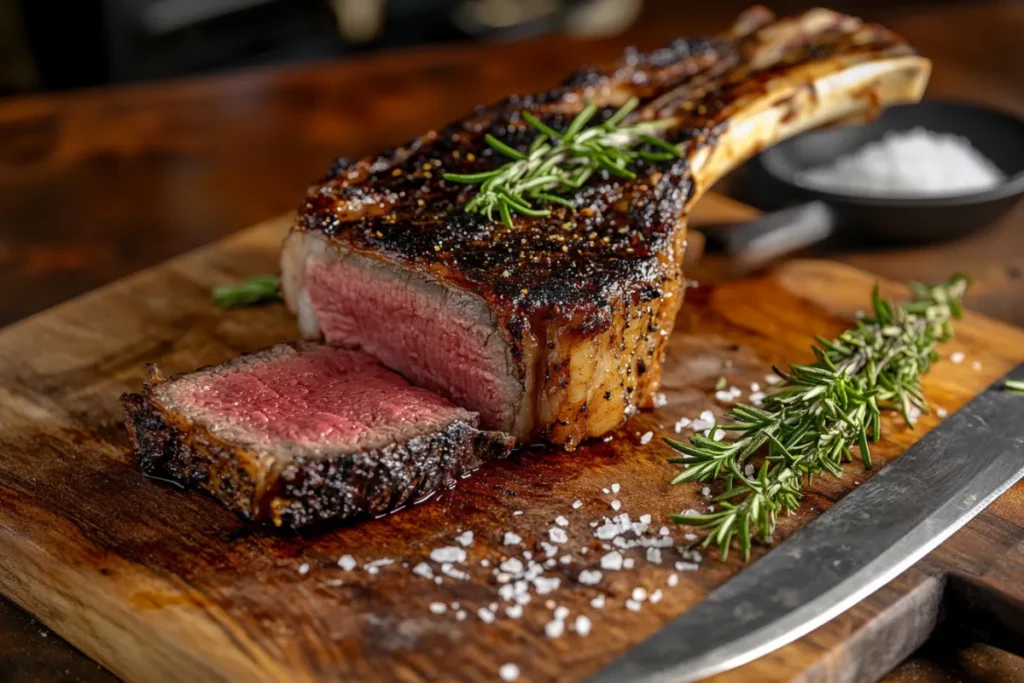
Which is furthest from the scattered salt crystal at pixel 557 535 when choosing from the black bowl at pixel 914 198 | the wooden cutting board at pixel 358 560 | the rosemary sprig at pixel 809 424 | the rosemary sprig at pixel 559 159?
the black bowl at pixel 914 198

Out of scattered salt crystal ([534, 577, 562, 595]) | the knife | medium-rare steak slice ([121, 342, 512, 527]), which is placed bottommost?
scattered salt crystal ([534, 577, 562, 595])

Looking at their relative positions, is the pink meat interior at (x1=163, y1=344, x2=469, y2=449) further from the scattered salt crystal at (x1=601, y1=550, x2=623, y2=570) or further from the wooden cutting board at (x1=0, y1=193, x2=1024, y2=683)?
the scattered salt crystal at (x1=601, y1=550, x2=623, y2=570)

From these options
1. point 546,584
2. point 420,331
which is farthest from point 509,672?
point 420,331

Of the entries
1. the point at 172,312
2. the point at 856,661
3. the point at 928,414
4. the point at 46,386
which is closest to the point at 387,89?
the point at 172,312

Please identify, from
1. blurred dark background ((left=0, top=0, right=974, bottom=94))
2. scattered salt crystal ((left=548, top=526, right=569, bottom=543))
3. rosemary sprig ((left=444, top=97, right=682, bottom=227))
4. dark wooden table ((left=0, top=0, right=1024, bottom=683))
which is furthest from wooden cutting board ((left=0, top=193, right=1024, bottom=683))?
blurred dark background ((left=0, top=0, right=974, bottom=94))

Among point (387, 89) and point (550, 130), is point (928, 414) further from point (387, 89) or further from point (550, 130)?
point (387, 89)

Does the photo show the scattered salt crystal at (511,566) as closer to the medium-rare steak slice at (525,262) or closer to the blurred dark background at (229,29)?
the medium-rare steak slice at (525,262)
